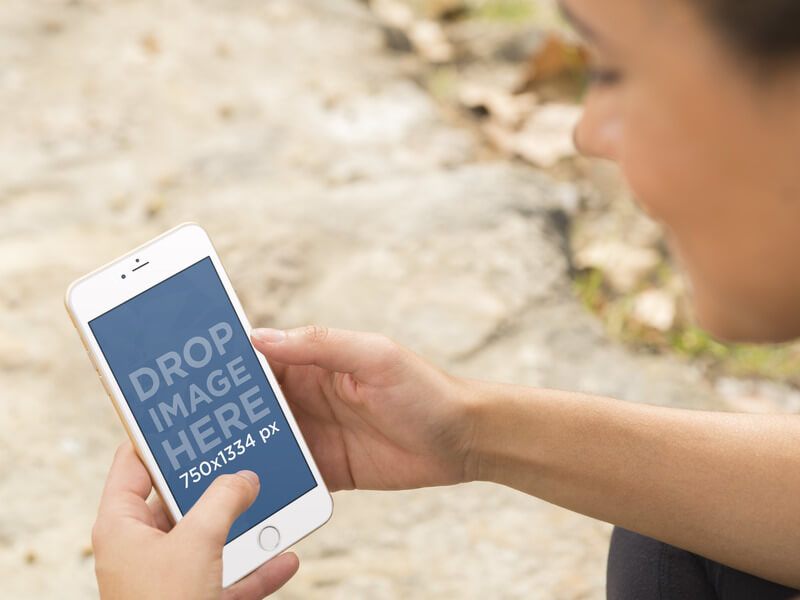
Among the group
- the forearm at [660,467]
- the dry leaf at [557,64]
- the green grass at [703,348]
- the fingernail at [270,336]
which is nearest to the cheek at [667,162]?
the forearm at [660,467]

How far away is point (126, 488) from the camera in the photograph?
1.11m

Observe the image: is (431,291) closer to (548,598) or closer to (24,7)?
(548,598)

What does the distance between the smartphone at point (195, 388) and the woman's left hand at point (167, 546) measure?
0.12 meters

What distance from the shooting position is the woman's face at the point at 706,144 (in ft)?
2.45

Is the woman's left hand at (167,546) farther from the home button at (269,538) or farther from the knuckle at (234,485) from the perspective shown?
the home button at (269,538)

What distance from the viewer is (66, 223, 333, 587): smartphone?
1.17 meters

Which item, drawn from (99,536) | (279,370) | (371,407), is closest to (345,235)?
(279,370)

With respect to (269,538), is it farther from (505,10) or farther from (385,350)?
(505,10)

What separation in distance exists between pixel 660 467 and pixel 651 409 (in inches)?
3.4

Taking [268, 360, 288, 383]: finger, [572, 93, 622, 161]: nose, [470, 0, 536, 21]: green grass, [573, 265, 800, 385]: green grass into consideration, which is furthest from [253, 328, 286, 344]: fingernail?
[470, 0, 536, 21]: green grass

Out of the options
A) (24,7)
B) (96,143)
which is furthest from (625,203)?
(24,7)

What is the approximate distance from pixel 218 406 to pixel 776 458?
2.57ft

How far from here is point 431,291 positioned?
1.88 m

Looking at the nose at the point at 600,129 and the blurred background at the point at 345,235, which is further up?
the nose at the point at 600,129
